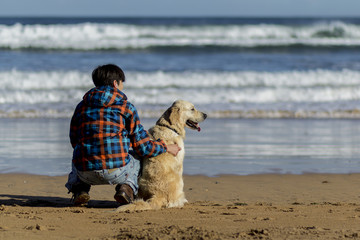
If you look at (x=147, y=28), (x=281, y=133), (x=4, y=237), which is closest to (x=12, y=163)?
(x=4, y=237)

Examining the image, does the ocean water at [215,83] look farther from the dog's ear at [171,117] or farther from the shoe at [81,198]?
the shoe at [81,198]

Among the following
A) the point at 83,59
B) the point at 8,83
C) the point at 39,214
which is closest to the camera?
the point at 39,214

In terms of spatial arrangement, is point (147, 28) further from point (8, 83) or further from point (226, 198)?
point (226, 198)

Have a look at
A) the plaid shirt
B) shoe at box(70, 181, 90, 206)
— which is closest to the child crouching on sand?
the plaid shirt

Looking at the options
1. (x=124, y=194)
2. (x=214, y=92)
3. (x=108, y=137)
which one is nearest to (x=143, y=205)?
(x=124, y=194)

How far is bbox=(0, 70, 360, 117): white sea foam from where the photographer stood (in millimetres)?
12836

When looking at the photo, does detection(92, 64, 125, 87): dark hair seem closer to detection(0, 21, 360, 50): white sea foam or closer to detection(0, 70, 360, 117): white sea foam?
detection(0, 70, 360, 117): white sea foam

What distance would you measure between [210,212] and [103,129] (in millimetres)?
1195

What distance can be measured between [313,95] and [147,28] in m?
16.6

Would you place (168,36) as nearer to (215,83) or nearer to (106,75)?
(215,83)

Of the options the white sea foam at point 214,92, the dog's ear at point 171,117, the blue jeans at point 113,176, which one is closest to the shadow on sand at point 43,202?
the blue jeans at point 113,176

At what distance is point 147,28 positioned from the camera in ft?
99.0

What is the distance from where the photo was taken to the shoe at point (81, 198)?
16.8 feet

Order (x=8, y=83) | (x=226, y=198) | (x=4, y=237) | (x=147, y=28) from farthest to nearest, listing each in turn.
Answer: (x=147, y=28) → (x=8, y=83) → (x=226, y=198) → (x=4, y=237)
